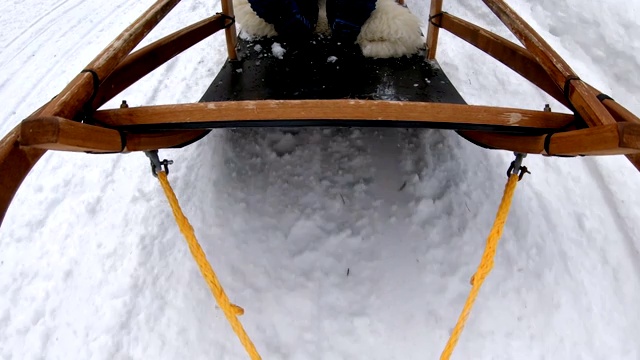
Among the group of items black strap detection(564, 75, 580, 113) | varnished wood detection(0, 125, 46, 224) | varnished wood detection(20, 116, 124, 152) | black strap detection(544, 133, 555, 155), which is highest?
varnished wood detection(20, 116, 124, 152)

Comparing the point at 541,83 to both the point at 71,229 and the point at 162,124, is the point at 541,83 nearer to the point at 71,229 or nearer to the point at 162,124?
the point at 162,124

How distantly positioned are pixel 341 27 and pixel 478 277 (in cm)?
144

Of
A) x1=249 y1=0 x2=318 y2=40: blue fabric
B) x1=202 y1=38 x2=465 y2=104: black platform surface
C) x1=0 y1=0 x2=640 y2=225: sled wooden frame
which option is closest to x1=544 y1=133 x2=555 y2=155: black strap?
x1=0 y1=0 x2=640 y2=225: sled wooden frame

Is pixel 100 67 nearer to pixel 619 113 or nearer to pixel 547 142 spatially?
pixel 547 142

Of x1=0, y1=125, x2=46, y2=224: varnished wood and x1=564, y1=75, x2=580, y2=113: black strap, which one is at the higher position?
x1=0, y1=125, x2=46, y2=224: varnished wood

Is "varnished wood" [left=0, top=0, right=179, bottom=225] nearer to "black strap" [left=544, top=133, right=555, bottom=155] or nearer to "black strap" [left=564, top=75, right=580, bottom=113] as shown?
"black strap" [left=544, top=133, right=555, bottom=155]

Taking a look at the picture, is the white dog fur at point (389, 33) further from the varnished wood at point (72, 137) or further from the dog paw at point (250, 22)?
the varnished wood at point (72, 137)

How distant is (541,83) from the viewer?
166cm

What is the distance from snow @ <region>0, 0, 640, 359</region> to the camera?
5.19ft

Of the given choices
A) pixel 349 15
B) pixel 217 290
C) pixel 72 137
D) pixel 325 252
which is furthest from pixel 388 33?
pixel 72 137

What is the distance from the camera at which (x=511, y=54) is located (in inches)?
70.1

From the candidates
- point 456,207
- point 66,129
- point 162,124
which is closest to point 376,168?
point 456,207

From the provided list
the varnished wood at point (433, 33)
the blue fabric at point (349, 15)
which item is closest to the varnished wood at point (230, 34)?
the blue fabric at point (349, 15)

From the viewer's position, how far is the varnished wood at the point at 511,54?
5.29 ft
